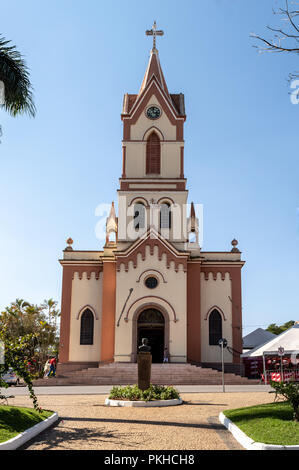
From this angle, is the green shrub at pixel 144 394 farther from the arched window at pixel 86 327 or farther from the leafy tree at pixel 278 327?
the leafy tree at pixel 278 327

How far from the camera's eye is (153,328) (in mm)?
34125

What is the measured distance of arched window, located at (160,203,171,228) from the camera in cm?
3619

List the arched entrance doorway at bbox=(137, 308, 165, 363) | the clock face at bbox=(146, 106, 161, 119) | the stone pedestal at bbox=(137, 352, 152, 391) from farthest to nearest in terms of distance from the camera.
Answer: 1. the clock face at bbox=(146, 106, 161, 119)
2. the arched entrance doorway at bbox=(137, 308, 165, 363)
3. the stone pedestal at bbox=(137, 352, 152, 391)

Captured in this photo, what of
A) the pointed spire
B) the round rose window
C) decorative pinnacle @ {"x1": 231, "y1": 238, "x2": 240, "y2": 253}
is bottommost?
the round rose window

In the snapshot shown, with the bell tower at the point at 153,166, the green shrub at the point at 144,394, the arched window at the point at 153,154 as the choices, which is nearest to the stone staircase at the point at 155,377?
the bell tower at the point at 153,166

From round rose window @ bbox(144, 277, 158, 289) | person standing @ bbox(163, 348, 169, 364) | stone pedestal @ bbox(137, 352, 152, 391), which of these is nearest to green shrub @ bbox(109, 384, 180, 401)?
stone pedestal @ bbox(137, 352, 152, 391)

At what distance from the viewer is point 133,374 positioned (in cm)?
3012

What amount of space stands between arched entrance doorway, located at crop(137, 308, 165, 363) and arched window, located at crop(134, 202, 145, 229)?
5.66m

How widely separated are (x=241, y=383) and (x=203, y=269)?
8610 millimetres

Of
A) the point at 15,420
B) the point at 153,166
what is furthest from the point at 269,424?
the point at 153,166

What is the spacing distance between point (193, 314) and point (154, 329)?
2665mm

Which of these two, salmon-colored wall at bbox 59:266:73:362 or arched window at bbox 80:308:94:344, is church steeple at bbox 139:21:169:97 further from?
arched window at bbox 80:308:94:344

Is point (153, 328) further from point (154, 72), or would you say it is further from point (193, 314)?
point (154, 72)

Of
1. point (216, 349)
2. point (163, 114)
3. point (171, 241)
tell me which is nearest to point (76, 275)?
point (171, 241)
